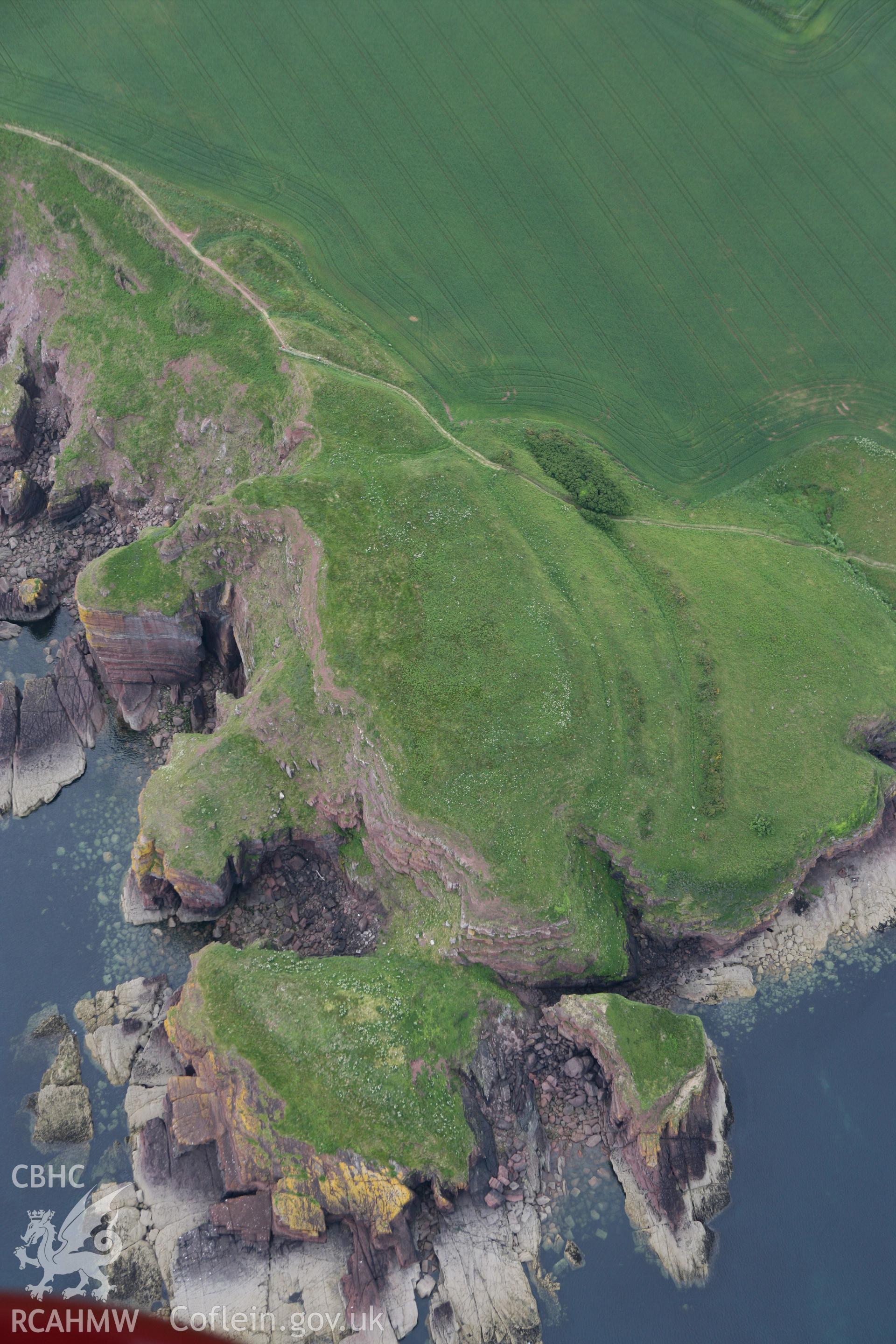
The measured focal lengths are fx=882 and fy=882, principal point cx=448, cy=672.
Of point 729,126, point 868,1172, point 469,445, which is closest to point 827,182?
point 729,126

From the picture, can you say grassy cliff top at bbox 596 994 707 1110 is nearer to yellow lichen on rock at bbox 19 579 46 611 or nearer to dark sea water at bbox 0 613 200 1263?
dark sea water at bbox 0 613 200 1263

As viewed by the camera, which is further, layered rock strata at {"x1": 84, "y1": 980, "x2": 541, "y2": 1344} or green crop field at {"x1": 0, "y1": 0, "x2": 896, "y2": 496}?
green crop field at {"x1": 0, "y1": 0, "x2": 896, "y2": 496}

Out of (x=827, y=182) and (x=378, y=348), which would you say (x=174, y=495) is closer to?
(x=378, y=348)

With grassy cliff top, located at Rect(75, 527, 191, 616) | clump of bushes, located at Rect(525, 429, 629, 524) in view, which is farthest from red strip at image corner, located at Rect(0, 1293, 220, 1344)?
clump of bushes, located at Rect(525, 429, 629, 524)

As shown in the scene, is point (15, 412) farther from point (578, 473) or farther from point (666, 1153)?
point (666, 1153)

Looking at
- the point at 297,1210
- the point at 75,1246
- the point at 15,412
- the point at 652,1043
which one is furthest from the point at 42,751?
the point at 652,1043

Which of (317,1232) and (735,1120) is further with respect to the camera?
(735,1120)
